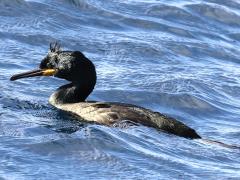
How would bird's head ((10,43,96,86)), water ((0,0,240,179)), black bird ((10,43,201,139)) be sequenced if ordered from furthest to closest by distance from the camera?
1. bird's head ((10,43,96,86))
2. black bird ((10,43,201,139))
3. water ((0,0,240,179))

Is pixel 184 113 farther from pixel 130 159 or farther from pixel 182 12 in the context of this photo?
pixel 182 12

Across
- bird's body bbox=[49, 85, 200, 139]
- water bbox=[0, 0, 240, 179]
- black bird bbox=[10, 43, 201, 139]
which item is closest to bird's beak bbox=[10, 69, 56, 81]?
black bird bbox=[10, 43, 201, 139]

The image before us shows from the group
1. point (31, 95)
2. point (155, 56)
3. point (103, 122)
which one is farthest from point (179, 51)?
point (103, 122)

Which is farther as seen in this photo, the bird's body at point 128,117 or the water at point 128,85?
the bird's body at point 128,117

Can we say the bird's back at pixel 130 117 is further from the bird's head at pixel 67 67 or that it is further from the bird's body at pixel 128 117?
the bird's head at pixel 67 67

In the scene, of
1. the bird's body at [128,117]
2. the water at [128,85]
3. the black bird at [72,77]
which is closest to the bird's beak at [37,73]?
the black bird at [72,77]

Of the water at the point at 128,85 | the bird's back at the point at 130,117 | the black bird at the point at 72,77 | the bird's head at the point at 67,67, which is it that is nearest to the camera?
the water at the point at 128,85

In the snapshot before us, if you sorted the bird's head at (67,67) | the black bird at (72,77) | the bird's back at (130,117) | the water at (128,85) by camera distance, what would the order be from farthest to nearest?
the bird's head at (67,67) → the black bird at (72,77) → the bird's back at (130,117) → the water at (128,85)

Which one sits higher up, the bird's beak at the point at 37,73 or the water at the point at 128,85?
the bird's beak at the point at 37,73

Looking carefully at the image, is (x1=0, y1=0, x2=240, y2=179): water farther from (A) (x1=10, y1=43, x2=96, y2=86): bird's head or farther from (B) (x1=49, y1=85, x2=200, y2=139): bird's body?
(A) (x1=10, y1=43, x2=96, y2=86): bird's head

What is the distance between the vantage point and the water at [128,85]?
37.3 ft

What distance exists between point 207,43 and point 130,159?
8.84 m

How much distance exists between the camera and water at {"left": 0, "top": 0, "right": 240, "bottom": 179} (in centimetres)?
1138

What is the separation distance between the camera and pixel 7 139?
1180 centimetres
